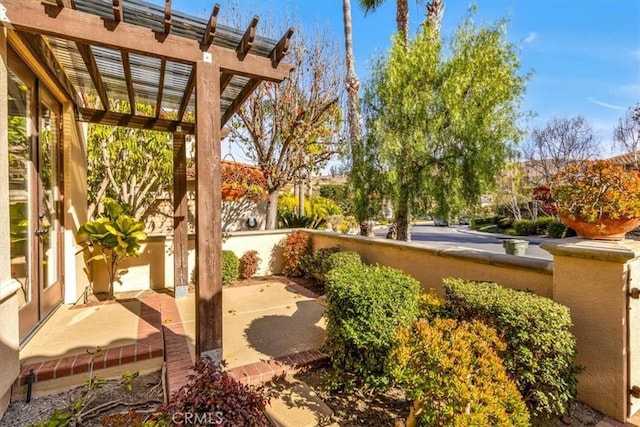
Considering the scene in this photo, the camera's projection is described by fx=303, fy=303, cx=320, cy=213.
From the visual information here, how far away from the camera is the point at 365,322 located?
3.08 metres

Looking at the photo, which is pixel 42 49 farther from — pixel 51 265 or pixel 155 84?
pixel 51 265

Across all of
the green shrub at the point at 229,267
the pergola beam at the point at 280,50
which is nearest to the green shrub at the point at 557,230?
the green shrub at the point at 229,267

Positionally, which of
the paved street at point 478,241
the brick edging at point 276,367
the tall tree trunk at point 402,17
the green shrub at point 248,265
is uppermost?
the tall tree trunk at point 402,17

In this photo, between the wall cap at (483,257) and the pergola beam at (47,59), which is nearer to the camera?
the pergola beam at (47,59)

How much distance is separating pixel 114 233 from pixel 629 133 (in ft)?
90.8

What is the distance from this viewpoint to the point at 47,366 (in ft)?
10.4

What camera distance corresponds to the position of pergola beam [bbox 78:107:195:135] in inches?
218

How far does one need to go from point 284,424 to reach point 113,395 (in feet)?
6.19

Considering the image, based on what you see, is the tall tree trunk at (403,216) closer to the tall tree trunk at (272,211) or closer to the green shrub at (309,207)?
the green shrub at (309,207)

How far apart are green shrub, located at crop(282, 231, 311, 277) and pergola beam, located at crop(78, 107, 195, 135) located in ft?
12.3

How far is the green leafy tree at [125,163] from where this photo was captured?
7.27m

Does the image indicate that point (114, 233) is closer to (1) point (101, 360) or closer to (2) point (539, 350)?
(1) point (101, 360)

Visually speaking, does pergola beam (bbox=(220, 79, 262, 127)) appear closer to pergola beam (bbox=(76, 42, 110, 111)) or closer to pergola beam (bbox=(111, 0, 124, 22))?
pergola beam (bbox=(111, 0, 124, 22))

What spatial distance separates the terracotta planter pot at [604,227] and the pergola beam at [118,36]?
12.2ft
